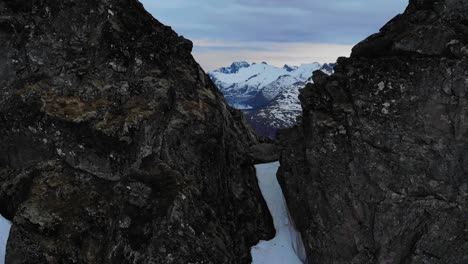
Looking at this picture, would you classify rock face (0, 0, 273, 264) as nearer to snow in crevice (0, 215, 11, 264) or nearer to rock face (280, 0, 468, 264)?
snow in crevice (0, 215, 11, 264)

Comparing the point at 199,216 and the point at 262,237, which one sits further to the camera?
the point at 262,237

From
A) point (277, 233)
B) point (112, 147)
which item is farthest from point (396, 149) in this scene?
point (112, 147)

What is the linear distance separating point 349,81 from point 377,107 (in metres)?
2.39

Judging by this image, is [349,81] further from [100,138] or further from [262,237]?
[100,138]

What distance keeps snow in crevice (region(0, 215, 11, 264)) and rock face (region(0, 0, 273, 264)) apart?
0.56 metres

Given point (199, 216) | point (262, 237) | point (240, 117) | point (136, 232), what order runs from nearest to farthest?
point (136, 232), point (199, 216), point (262, 237), point (240, 117)

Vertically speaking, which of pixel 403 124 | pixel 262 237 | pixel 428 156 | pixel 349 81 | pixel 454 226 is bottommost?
pixel 262 237

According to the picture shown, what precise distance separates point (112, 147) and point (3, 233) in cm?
690

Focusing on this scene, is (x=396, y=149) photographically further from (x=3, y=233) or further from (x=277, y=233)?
(x=3, y=233)

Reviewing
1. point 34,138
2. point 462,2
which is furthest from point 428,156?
point 34,138

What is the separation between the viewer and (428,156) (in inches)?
885

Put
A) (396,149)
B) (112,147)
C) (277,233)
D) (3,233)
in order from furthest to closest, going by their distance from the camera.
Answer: (277,233)
(112,147)
(396,149)
(3,233)

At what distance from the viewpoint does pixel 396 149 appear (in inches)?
914

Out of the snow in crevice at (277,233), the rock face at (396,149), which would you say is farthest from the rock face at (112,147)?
the rock face at (396,149)
